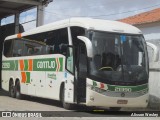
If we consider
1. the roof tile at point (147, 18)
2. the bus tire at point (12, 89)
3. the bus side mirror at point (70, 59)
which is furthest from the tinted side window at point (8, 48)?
the bus side mirror at point (70, 59)

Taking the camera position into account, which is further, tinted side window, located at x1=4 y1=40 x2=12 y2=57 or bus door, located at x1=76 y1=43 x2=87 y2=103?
tinted side window, located at x1=4 y1=40 x2=12 y2=57

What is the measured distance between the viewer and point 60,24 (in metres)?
18.9

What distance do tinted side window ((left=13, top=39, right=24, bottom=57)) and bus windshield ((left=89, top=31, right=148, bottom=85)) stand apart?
841 cm

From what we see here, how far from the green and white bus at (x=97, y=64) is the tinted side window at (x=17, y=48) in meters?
4.61

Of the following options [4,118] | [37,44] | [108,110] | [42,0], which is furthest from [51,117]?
[42,0]

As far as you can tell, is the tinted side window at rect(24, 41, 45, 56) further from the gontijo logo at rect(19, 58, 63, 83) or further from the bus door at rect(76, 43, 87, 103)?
the bus door at rect(76, 43, 87, 103)

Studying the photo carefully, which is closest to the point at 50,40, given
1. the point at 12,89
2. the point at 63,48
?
the point at 63,48

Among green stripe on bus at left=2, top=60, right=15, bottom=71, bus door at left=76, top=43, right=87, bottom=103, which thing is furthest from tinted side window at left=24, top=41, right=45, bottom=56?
bus door at left=76, top=43, right=87, bottom=103

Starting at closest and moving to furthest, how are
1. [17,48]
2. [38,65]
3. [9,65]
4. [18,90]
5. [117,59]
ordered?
[117,59] → [38,65] → [18,90] → [17,48] → [9,65]

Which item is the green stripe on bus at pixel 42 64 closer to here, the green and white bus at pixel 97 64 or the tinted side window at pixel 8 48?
the green and white bus at pixel 97 64

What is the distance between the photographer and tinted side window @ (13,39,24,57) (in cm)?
2410

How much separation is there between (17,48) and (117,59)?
9.64 metres

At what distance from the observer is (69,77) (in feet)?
57.5

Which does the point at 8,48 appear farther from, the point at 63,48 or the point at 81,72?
the point at 81,72
